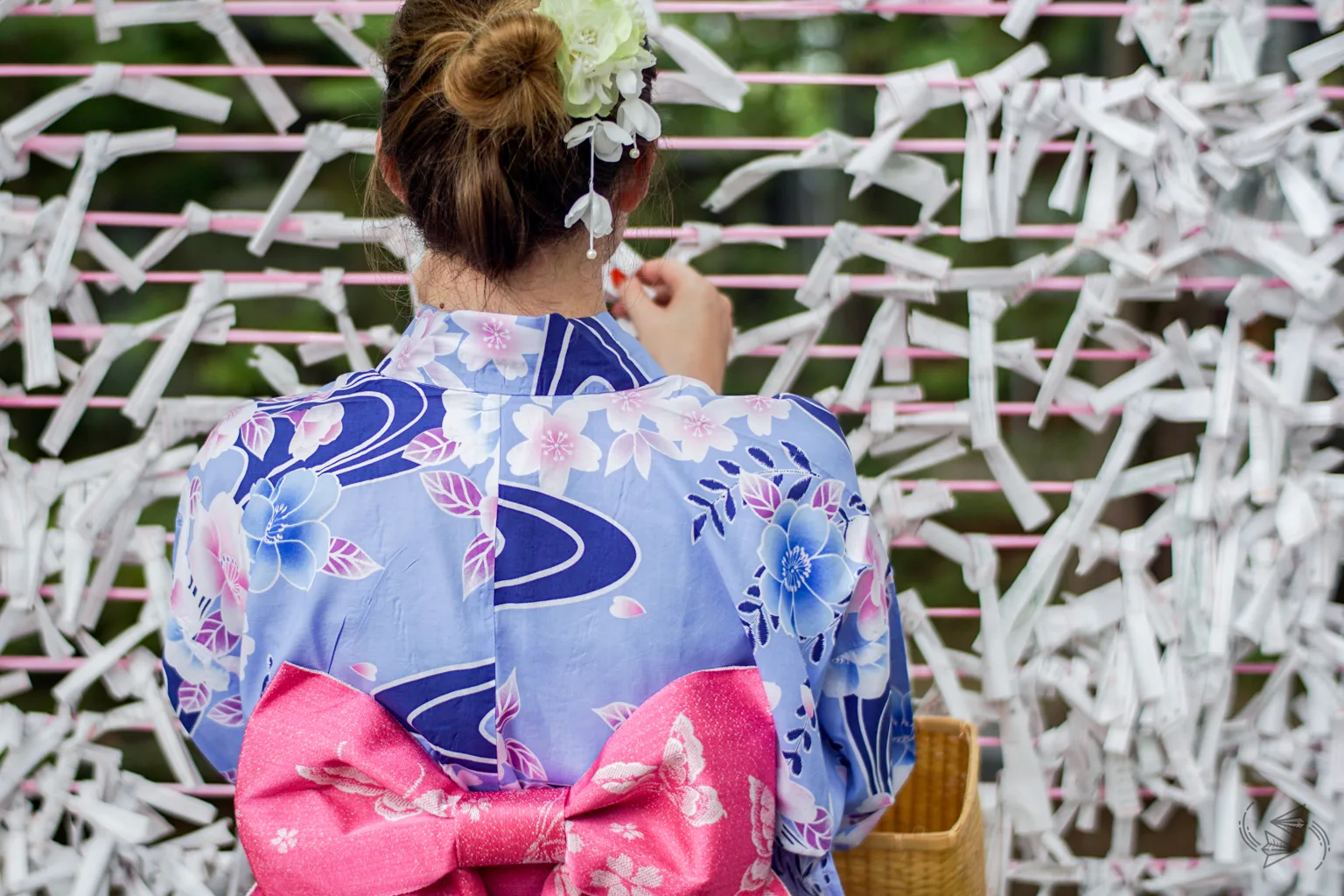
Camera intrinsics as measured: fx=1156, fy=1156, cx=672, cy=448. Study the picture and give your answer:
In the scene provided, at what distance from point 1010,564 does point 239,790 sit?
1.94 m

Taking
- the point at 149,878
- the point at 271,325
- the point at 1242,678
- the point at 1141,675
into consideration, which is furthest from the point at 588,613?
the point at 1242,678

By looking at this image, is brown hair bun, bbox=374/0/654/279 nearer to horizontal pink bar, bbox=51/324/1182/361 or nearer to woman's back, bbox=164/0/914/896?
woman's back, bbox=164/0/914/896

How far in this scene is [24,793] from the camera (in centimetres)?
A: 135

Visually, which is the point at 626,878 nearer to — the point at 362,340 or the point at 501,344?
the point at 501,344

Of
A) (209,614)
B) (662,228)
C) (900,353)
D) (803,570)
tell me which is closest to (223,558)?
(209,614)

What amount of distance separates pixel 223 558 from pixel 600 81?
0.41m

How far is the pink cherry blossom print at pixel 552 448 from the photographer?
0.71 meters

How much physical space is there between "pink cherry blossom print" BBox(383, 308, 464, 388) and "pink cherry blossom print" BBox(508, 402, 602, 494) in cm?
6

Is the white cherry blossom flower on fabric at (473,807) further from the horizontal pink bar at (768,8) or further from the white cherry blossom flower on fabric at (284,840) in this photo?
the horizontal pink bar at (768,8)

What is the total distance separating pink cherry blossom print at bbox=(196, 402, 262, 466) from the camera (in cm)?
77

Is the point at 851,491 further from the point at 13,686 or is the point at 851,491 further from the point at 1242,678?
the point at 1242,678

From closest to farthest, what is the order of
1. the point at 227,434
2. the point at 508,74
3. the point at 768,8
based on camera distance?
the point at 508,74 < the point at 227,434 < the point at 768,8

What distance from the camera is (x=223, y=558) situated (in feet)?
2.63

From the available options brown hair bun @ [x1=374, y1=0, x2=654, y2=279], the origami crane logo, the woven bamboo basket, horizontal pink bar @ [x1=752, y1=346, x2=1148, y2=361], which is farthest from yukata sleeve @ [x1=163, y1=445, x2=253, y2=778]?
the origami crane logo
